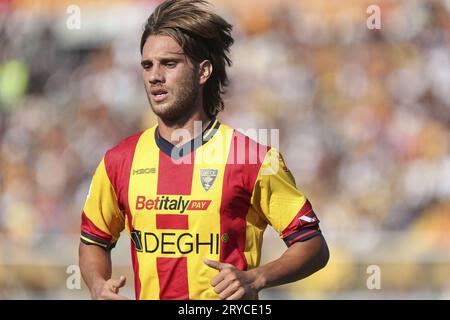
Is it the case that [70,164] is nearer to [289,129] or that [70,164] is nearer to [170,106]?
[289,129]

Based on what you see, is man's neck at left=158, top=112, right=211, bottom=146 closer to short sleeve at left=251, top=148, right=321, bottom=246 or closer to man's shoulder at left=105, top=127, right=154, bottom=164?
man's shoulder at left=105, top=127, right=154, bottom=164

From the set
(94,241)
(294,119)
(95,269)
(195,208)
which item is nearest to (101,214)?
(94,241)

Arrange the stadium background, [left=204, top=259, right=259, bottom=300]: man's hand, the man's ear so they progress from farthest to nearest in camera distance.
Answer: the stadium background → the man's ear → [left=204, top=259, right=259, bottom=300]: man's hand

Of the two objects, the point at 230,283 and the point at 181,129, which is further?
the point at 181,129

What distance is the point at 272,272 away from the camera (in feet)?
9.80

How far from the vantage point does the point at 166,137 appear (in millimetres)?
3297

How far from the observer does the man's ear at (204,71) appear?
337 centimetres

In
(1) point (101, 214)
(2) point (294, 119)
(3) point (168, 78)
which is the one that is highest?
(3) point (168, 78)

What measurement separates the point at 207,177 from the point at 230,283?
1.97ft

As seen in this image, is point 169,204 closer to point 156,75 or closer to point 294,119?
point 156,75

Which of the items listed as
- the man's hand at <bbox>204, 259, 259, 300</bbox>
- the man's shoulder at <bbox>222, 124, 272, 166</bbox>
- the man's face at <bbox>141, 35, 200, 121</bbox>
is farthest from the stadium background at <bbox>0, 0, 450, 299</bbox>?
the man's hand at <bbox>204, 259, 259, 300</bbox>

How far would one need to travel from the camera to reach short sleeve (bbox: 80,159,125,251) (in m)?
3.30

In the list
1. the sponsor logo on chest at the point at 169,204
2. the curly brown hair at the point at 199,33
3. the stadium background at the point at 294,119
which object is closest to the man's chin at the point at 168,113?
the curly brown hair at the point at 199,33

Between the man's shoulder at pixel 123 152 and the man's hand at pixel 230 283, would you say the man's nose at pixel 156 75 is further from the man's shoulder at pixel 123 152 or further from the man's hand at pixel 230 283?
the man's hand at pixel 230 283
